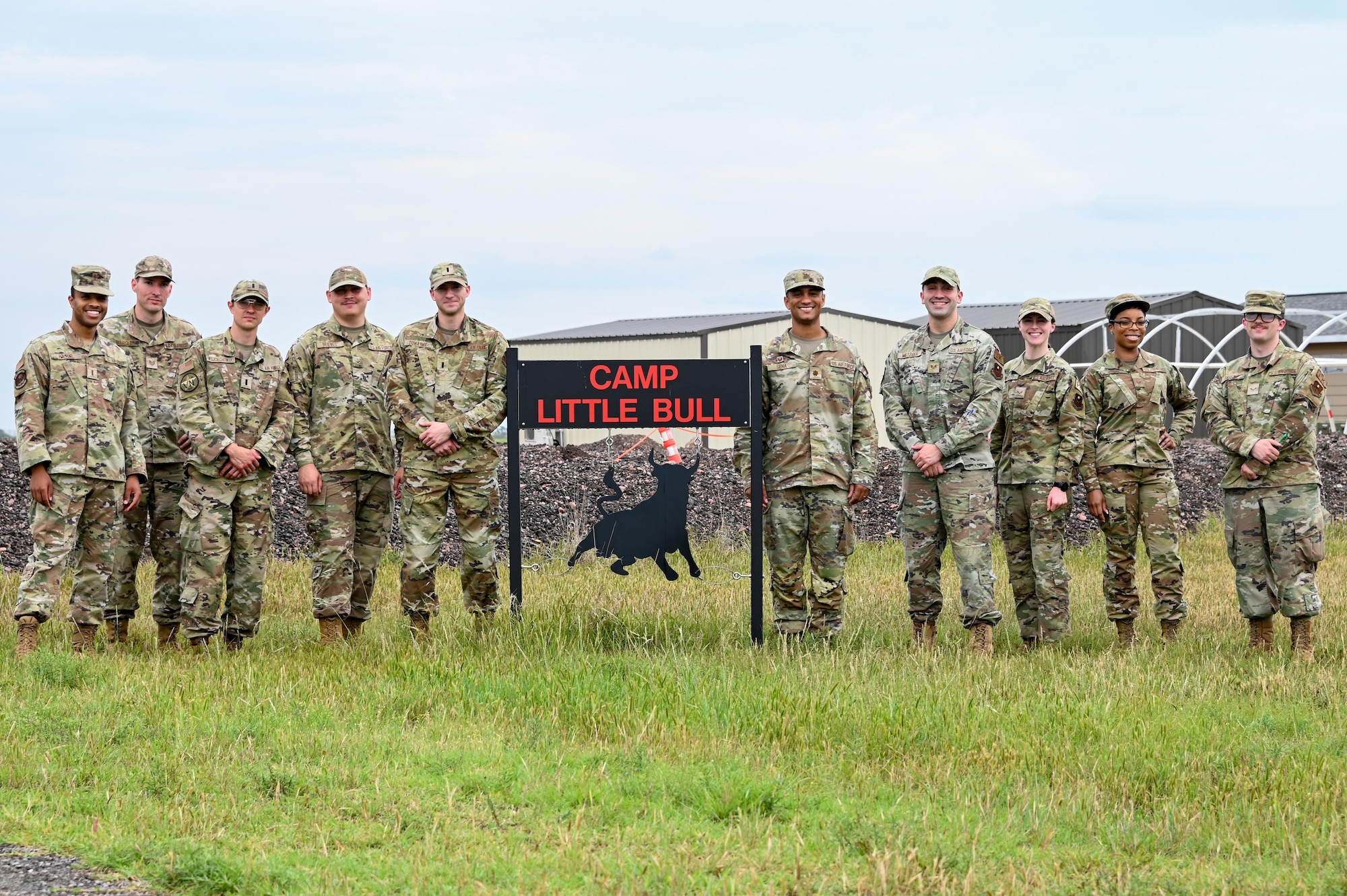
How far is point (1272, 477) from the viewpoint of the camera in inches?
302

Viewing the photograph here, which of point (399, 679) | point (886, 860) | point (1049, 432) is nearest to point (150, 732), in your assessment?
point (399, 679)

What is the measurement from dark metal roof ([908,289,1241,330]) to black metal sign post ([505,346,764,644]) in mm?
23468

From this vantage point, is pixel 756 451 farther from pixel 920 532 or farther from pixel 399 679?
pixel 399 679

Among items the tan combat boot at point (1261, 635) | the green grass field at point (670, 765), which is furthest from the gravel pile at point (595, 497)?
the green grass field at point (670, 765)

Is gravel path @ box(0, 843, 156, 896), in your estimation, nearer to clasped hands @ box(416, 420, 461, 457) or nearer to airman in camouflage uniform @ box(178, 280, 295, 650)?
airman in camouflage uniform @ box(178, 280, 295, 650)

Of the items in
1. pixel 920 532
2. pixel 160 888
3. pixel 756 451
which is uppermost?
pixel 756 451

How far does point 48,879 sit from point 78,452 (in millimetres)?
3784

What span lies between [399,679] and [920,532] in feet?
10.1

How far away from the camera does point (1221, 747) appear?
5.32 metres

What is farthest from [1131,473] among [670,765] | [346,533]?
[346,533]

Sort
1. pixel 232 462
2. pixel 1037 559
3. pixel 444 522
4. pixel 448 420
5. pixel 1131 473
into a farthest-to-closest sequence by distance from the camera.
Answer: pixel 1131 473 < pixel 1037 559 < pixel 444 522 < pixel 448 420 < pixel 232 462

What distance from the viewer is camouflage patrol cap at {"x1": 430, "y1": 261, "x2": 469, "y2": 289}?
7.47m

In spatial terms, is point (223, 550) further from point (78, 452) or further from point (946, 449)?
point (946, 449)

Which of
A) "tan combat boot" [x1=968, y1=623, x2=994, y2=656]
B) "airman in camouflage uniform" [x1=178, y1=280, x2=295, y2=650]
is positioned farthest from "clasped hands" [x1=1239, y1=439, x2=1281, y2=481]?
"airman in camouflage uniform" [x1=178, y1=280, x2=295, y2=650]
